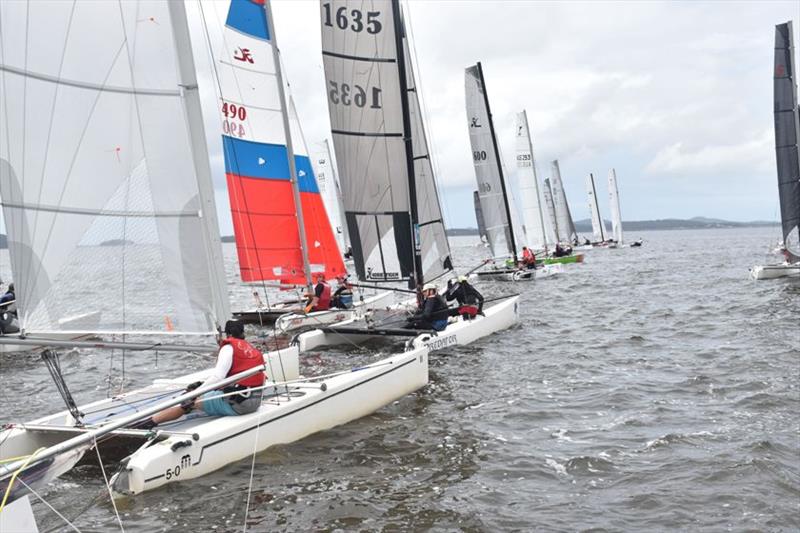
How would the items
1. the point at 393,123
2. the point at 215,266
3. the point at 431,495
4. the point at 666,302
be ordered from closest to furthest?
the point at 431,495, the point at 215,266, the point at 393,123, the point at 666,302

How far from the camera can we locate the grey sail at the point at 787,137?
21406 mm

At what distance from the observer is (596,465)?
6.58m

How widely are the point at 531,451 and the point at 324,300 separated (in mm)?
8139

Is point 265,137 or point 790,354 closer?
point 790,354

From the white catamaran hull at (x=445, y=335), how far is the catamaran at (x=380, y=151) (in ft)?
0.13

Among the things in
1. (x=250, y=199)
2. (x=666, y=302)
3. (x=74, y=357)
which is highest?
(x=250, y=199)

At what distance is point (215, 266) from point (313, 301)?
8160 millimetres

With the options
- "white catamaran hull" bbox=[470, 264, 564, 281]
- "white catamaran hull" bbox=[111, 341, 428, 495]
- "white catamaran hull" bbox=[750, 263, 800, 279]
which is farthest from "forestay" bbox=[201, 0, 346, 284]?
"white catamaran hull" bbox=[750, 263, 800, 279]

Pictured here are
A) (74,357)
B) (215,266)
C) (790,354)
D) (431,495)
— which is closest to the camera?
(431,495)

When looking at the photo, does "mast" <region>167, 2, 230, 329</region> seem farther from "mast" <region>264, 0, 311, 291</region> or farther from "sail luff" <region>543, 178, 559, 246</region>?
"sail luff" <region>543, 178, 559, 246</region>

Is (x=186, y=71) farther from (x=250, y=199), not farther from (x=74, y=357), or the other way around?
(x=74, y=357)

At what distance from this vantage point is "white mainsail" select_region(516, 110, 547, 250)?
33750 millimetres

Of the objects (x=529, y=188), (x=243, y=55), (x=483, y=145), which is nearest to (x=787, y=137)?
(x=483, y=145)

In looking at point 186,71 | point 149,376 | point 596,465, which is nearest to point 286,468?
point 596,465
